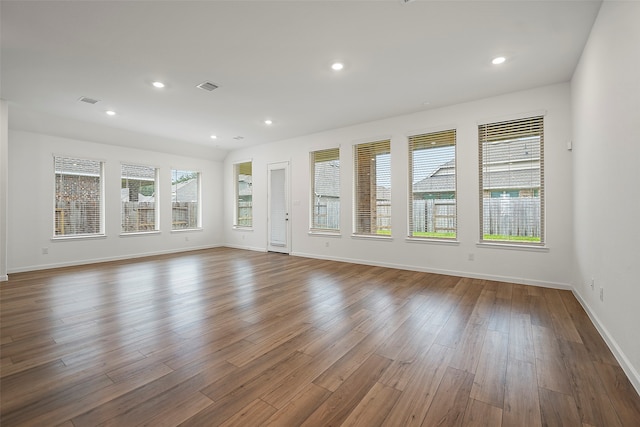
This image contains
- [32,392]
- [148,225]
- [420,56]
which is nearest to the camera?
[32,392]

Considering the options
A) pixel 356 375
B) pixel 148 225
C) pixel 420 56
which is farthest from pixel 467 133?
pixel 148 225

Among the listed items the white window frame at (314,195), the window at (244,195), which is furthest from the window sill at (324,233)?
the window at (244,195)

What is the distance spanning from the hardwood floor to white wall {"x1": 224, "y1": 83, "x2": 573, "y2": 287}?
504 millimetres

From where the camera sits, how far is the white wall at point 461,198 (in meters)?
4.04

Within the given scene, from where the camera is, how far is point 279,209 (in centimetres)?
754

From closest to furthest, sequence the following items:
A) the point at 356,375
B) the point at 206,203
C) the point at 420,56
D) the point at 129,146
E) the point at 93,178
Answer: the point at 356,375 < the point at 420,56 < the point at 93,178 < the point at 129,146 < the point at 206,203

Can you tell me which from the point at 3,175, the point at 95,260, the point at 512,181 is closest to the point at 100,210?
the point at 95,260

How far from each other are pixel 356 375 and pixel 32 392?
206 centimetres

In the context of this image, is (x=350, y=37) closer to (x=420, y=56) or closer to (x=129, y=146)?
(x=420, y=56)

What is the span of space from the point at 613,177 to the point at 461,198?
2.49 metres

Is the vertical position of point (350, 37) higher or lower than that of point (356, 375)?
higher

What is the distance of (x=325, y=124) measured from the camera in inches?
236

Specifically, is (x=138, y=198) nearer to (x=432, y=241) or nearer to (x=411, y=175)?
(x=411, y=175)

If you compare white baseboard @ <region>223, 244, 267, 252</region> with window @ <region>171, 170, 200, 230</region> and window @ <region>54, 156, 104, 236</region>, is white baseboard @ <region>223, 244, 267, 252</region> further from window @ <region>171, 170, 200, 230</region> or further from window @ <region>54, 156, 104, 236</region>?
window @ <region>54, 156, 104, 236</region>
